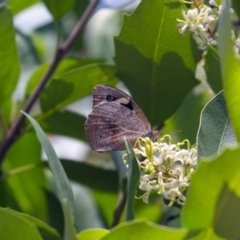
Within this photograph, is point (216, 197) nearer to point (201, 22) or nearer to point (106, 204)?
point (201, 22)

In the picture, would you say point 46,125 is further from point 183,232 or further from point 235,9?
point 183,232

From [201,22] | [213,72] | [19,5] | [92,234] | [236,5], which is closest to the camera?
[92,234]

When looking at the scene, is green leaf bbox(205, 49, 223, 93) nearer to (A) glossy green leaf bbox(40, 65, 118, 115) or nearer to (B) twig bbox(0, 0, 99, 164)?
(A) glossy green leaf bbox(40, 65, 118, 115)

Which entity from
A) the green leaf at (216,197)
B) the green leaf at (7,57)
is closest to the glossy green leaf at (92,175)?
the green leaf at (7,57)

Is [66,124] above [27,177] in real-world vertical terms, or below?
above

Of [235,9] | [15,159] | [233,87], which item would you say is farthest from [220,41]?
[15,159]

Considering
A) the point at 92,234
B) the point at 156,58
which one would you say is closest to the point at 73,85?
the point at 156,58
